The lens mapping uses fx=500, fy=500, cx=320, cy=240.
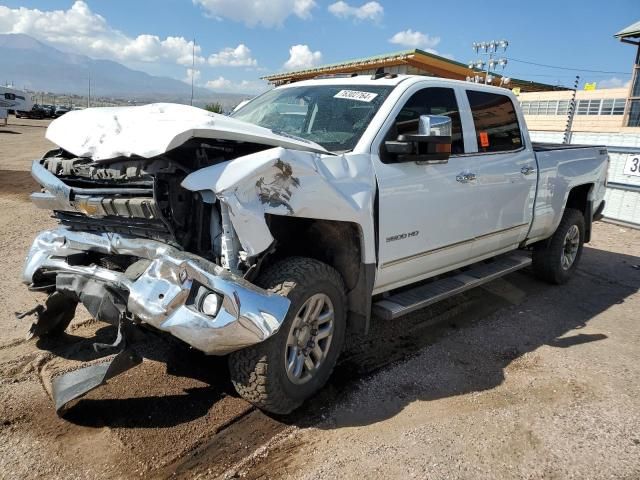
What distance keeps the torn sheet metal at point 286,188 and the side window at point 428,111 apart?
41 cm

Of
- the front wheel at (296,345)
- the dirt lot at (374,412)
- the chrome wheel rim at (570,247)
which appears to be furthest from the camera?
the chrome wheel rim at (570,247)

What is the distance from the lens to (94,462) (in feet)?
8.42

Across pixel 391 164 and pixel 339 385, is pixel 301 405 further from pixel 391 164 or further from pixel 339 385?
pixel 391 164

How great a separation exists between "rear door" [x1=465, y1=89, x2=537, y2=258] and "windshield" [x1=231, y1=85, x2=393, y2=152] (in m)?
1.10

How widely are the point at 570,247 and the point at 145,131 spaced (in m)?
5.31

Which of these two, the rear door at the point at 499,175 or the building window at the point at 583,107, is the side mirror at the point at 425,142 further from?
the building window at the point at 583,107

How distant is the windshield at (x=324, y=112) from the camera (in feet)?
11.5

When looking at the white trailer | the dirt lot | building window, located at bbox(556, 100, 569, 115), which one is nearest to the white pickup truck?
the dirt lot

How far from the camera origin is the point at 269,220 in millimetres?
2980

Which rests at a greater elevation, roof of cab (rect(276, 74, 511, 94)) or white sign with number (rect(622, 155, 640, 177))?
roof of cab (rect(276, 74, 511, 94))

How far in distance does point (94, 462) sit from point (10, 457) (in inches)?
17.2

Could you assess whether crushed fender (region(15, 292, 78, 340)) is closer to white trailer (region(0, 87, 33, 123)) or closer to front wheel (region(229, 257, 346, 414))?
front wheel (region(229, 257, 346, 414))

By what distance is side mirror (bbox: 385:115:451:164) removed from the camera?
3.28 m

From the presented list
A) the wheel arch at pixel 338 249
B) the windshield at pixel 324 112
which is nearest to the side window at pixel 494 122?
the windshield at pixel 324 112
